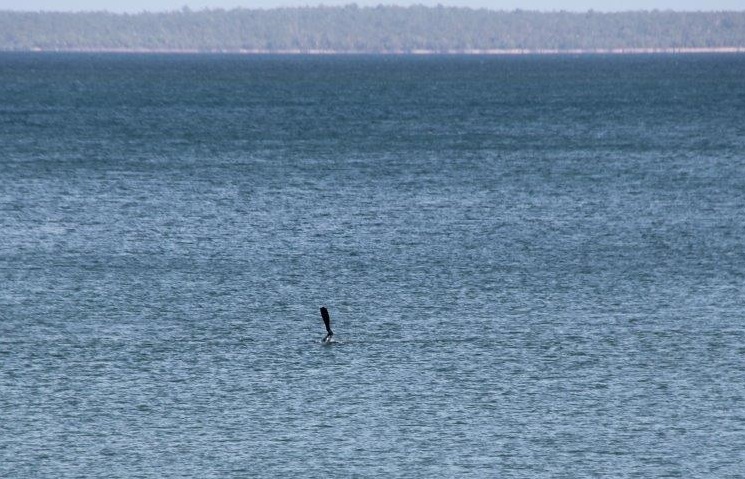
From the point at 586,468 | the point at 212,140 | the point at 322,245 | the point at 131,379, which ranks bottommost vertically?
the point at 586,468

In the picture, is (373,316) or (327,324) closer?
(327,324)

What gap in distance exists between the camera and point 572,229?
63.9 meters

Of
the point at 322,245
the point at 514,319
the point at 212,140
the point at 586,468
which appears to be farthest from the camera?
the point at 212,140

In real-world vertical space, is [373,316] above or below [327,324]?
above

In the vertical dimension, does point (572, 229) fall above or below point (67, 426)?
above

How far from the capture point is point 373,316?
45.3m

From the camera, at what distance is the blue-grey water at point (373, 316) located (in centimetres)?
3189

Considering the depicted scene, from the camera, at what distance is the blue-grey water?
105ft

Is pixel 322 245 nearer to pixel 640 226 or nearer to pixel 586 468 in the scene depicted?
pixel 640 226

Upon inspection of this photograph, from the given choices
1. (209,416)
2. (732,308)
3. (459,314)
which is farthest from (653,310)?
(209,416)

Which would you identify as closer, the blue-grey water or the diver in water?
the blue-grey water

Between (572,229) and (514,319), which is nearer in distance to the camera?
(514,319)

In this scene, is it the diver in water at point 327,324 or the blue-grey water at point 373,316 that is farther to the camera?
the diver in water at point 327,324

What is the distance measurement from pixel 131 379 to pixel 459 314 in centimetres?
1280
